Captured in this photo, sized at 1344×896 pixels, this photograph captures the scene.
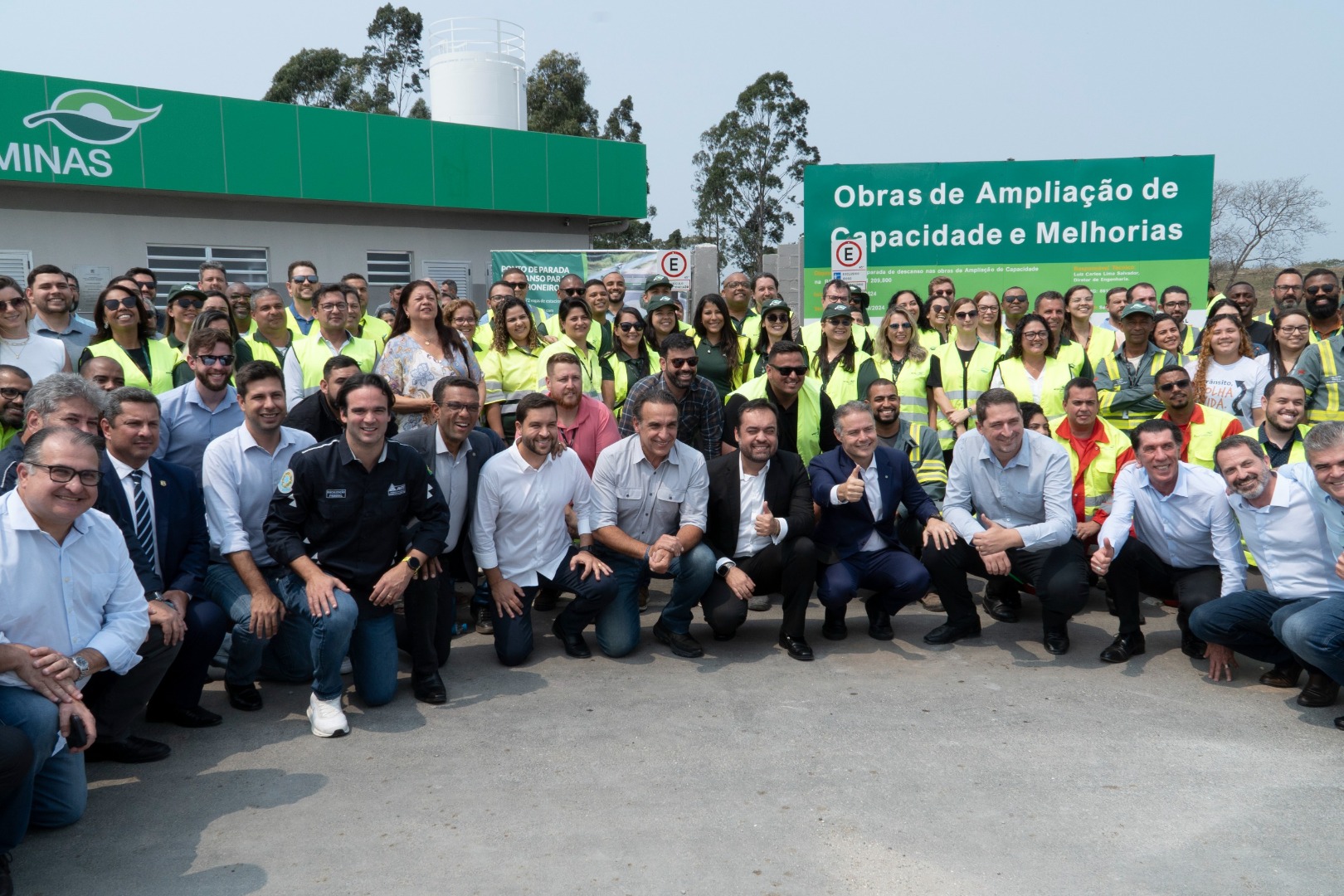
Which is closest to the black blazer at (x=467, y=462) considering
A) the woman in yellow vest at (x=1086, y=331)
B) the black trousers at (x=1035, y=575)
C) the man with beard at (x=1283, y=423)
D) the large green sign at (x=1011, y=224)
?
the black trousers at (x=1035, y=575)

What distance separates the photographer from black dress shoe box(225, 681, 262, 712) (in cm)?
492

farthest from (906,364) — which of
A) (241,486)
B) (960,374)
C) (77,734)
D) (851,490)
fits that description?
(77,734)

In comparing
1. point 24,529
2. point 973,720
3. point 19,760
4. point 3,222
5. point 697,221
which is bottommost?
point 973,720

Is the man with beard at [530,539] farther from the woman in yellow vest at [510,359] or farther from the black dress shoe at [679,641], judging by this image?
the woman in yellow vest at [510,359]

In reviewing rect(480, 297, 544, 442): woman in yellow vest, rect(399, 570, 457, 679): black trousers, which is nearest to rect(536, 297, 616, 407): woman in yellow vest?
rect(480, 297, 544, 442): woman in yellow vest

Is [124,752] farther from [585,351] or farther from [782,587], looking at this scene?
[585,351]

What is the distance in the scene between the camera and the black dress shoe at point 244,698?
4.92m

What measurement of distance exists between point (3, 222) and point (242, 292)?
10655 mm

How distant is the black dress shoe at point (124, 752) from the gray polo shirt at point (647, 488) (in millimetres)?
2511

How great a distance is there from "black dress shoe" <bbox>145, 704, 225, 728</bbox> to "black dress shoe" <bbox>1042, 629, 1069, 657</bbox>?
14.2 ft

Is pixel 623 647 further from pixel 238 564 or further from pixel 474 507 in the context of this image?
pixel 238 564

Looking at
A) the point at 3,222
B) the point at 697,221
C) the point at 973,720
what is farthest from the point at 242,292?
the point at 697,221

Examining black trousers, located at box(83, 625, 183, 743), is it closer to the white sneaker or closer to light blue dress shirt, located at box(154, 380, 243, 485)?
the white sneaker

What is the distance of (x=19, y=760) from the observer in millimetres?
3285
